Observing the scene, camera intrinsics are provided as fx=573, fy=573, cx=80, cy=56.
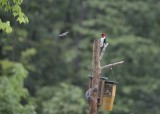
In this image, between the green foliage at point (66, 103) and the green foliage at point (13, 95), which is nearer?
the green foliage at point (13, 95)

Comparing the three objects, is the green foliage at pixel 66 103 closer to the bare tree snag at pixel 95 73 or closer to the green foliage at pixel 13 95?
the green foliage at pixel 13 95

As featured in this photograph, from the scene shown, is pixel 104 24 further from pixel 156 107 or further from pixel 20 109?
pixel 20 109

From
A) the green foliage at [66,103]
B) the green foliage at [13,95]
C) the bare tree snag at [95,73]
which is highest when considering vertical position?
the green foliage at [66,103]

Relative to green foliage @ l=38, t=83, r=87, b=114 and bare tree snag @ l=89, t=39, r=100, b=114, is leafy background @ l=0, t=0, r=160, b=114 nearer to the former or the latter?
green foliage @ l=38, t=83, r=87, b=114

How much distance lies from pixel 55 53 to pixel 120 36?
4163 mm

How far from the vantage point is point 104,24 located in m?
25.7

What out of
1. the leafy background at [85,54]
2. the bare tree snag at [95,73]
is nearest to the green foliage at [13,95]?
the leafy background at [85,54]

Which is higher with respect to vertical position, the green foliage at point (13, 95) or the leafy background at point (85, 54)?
the leafy background at point (85, 54)

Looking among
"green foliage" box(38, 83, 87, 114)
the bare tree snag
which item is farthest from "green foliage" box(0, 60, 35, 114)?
the bare tree snag

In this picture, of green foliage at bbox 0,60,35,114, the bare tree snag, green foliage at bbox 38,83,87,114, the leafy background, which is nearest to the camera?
the bare tree snag

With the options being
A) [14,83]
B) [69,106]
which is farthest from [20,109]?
[69,106]

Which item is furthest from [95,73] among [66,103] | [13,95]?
[66,103]

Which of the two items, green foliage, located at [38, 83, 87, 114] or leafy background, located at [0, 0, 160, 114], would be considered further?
leafy background, located at [0, 0, 160, 114]

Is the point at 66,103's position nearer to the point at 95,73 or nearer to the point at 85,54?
the point at 85,54
